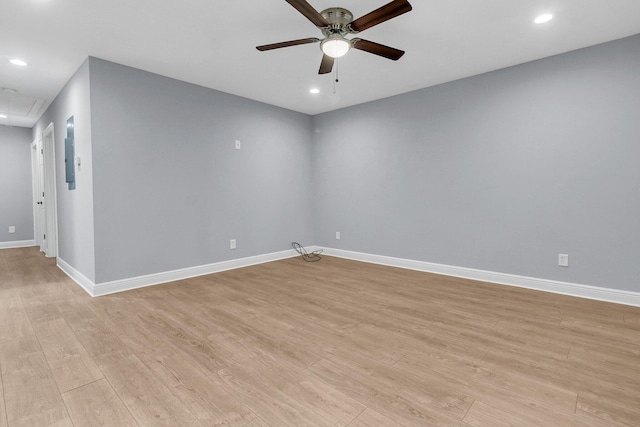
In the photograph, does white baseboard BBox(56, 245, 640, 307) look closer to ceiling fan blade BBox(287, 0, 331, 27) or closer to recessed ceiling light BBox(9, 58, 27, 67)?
recessed ceiling light BBox(9, 58, 27, 67)

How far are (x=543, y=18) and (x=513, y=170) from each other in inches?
60.9

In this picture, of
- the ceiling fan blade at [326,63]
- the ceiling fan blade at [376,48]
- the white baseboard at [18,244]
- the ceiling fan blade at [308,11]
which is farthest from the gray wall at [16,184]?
the ceiling fan blade at [376,48]

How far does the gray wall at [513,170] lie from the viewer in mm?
2936

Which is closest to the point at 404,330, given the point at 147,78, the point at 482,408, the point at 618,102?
the point at 482,408

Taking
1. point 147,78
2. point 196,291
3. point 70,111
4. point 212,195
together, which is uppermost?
point 147,78

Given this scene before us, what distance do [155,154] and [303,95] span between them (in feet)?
7.19

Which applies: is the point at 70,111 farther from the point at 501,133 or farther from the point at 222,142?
the point at 501,133

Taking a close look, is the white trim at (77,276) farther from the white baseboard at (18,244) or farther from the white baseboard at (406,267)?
the white baseboard at (18,244)

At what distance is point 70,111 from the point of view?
12.4 ft

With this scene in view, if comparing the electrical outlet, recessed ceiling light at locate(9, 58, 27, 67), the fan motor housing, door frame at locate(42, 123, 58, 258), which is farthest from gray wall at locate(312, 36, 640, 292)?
door frame at locate(42, 123, 58, 258)

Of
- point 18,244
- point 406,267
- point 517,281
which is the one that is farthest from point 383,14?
point 18,244

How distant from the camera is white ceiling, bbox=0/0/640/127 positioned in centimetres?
236

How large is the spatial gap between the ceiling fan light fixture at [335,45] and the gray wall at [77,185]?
8.56ft

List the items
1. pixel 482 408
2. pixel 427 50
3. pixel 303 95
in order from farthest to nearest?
pixel 303 95 < pixel 427 50 < pixel 482 408
